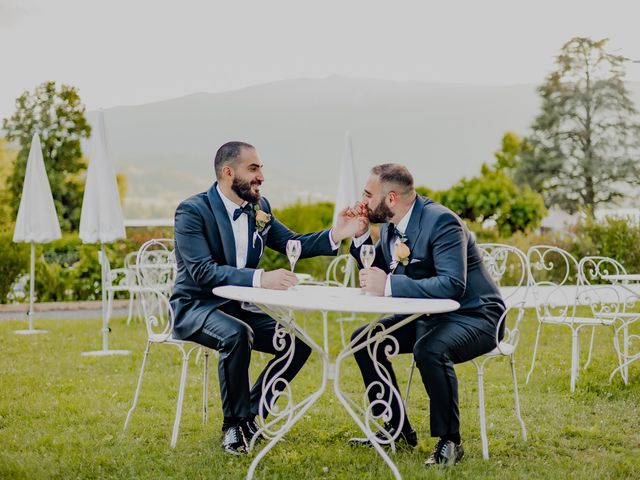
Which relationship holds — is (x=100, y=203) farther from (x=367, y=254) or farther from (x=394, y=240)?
(x=367, y=254)

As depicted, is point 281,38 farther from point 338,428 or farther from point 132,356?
point 338,428

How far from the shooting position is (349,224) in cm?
420

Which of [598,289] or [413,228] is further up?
[413,228]

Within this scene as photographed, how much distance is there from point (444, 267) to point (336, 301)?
59 cm

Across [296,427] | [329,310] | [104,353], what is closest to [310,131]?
[104,353]

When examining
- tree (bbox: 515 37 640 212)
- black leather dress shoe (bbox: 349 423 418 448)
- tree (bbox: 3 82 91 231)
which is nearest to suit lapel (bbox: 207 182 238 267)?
black leather dress shoe (bbox: 349 423 418 448)

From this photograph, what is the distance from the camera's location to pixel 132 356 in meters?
6.95

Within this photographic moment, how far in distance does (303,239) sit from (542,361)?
2.91m

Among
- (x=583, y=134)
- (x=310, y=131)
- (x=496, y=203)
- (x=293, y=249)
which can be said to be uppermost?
(x=310, y=131)

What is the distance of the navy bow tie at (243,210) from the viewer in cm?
425

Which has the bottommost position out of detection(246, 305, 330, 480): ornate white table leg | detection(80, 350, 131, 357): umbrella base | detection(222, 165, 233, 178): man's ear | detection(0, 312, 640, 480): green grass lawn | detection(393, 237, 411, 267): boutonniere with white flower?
detection(0, 312, 640, 480): green grass lawn

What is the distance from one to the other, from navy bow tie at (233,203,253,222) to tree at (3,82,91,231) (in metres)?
26.4

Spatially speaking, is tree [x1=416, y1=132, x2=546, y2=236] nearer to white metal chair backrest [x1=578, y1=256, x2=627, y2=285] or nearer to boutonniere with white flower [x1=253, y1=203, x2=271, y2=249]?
white metal chair backrest [x1=578, y1=256, x2=627, y2=285]

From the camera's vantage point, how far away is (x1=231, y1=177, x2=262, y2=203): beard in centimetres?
423
